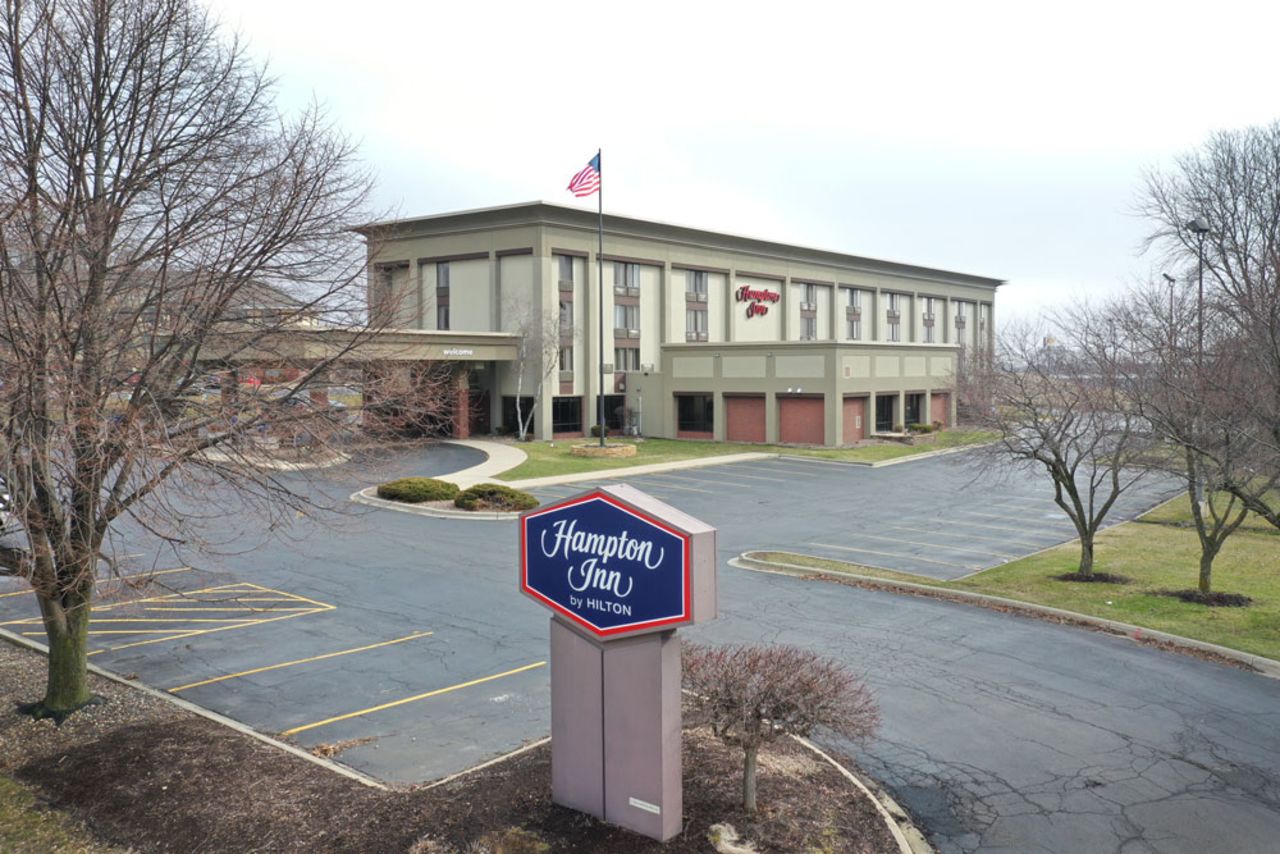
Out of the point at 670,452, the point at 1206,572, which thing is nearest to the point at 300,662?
the point at 1206,572

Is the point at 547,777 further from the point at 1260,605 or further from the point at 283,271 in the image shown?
the point at 1260,605

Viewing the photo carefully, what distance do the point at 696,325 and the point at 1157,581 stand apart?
44401mm

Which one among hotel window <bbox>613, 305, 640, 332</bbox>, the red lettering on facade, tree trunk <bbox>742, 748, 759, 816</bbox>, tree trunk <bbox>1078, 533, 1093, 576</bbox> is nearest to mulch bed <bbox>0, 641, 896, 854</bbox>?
tree trunk <bbox>742, 748, 759, 816</bbox>

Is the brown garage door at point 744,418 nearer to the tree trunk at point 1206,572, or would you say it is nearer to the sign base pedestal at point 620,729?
the tree trunk at point 1206,572

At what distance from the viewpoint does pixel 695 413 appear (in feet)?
189

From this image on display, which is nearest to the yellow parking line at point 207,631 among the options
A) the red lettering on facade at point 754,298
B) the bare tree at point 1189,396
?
the bare tree at point 1189,396

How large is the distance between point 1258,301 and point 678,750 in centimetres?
1317

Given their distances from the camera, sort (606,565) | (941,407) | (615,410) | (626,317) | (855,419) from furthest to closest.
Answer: (941,407) < (615,410) < (626,317) < (855,419) < (606,565)

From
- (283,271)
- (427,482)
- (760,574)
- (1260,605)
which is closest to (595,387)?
(427,482)

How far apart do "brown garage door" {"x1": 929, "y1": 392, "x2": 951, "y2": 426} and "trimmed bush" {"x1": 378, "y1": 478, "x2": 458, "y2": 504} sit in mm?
42976

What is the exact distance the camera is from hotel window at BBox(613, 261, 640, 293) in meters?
57.3

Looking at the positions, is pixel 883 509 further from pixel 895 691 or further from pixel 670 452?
pixel 670 452

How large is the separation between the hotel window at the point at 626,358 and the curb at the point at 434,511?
28.5 m

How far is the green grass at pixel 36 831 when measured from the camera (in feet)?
27.0
